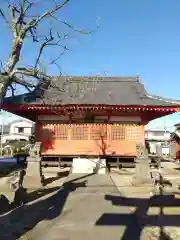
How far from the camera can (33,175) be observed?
12273 millimetres

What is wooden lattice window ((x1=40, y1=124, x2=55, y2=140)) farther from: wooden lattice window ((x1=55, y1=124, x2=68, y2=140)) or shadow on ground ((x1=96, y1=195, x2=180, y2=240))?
shadow on ground ((x1=96, y1=195, x2=180, y2=240))

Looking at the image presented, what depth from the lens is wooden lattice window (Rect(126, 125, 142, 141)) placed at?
16898mm

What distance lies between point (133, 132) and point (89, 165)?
3.32 metres

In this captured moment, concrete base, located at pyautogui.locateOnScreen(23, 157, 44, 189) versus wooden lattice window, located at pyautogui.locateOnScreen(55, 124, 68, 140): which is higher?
wooden lattice window, located at pyautogui.locateOnScreen(55, 124, 68, 140)

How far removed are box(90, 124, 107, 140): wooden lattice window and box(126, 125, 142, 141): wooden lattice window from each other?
53.8 inches

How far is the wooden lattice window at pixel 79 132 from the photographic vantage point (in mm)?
16969

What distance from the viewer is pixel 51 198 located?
30.0 ft

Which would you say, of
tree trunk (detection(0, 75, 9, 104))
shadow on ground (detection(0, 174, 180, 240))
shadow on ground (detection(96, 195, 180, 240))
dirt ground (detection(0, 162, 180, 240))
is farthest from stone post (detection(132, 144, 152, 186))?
tree trunk (detection(0, 75, 9, 104))

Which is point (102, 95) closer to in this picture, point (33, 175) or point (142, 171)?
point (142, 171)

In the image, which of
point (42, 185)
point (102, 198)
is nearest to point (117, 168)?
point (42, 185)

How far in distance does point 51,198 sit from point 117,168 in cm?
838

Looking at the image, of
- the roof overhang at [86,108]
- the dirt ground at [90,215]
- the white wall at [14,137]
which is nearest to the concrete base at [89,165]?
the roof overhang at [86,108]

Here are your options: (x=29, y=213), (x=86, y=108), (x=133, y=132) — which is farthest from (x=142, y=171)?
(x=29, y=213)

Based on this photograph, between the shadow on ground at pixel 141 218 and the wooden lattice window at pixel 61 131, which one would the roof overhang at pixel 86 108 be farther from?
the shadow on ground at pixel 141 218
